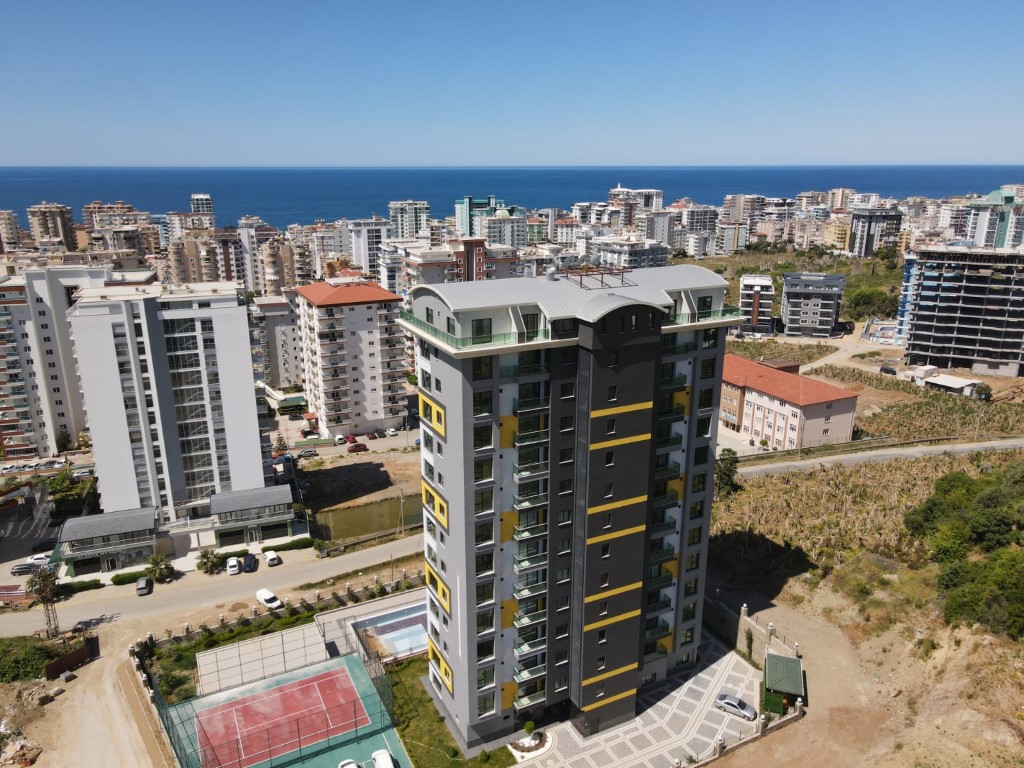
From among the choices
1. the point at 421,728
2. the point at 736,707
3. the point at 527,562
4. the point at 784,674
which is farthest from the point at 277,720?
the point at 784,674

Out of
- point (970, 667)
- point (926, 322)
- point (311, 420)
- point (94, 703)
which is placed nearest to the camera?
point (970, 667)

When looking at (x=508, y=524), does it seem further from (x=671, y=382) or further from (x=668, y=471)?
(x=671, y=382)

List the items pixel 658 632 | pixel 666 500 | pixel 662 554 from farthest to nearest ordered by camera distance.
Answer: pixel 658 632 → pixel 662 554 → pixel 666 500

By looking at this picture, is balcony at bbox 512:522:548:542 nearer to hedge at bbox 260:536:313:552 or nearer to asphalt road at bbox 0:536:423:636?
asphalt road at bbox 0:536:423:636

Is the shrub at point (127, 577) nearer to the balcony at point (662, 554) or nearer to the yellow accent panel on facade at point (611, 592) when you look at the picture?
the yellow accent panel on facade at point (611, 592)

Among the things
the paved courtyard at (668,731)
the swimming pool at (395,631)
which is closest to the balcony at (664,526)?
the paved courtyard at (668,731)

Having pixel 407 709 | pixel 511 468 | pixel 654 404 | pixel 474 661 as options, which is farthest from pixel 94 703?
pixel 654 404

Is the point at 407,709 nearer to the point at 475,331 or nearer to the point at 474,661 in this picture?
the point at 474,661
